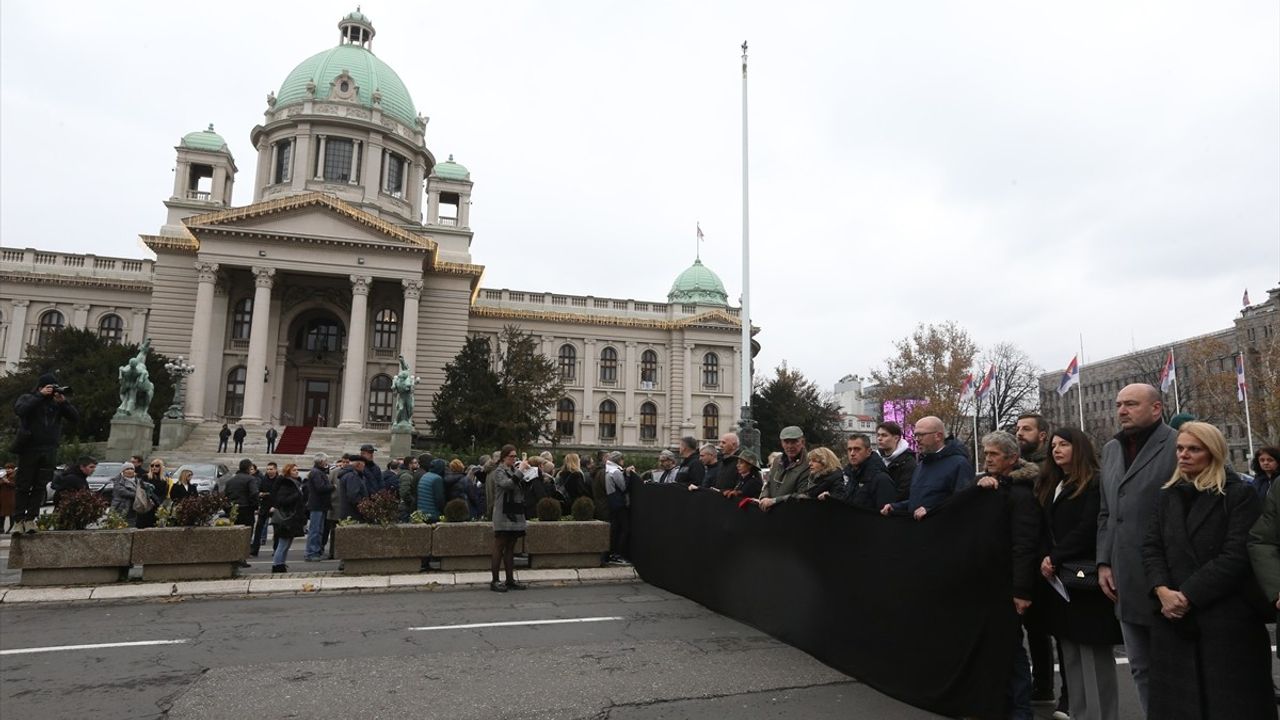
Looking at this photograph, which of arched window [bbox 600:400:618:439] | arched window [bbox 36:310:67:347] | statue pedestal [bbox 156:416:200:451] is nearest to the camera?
statue pedestal [bbox 156:416:200:451]

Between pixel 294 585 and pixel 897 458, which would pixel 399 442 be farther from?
pixel 897 458

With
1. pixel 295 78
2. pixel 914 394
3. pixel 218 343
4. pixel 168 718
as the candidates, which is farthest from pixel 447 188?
pixel 168 718

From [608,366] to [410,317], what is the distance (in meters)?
17.0

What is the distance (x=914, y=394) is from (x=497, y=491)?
45233mm

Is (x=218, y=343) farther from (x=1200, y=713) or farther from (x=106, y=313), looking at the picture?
(x=1200, y=713)

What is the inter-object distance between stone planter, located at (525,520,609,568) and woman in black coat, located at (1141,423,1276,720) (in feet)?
28.5

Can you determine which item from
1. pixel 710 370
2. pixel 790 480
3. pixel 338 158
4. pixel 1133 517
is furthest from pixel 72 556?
pixel 710 370

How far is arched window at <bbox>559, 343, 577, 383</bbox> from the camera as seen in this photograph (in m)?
56.8

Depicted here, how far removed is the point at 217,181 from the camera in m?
52.2

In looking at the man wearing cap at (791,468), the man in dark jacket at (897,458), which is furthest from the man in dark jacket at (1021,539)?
the man wearing cap at (791,468)

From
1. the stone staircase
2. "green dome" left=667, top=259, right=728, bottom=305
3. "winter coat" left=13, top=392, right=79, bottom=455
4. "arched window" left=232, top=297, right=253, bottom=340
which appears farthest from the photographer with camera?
"green dome" left=667, top=259, right=728, bottom=305

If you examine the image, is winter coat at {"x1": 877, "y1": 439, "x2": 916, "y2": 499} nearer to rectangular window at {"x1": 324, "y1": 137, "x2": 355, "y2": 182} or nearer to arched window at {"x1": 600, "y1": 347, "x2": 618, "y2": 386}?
arched window at {"x1": 600, "y1": 347, "x2": 618, "y2": 386}

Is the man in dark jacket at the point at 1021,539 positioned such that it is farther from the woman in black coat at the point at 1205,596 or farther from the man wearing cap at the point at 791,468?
the man wearing cap at the point at 791,468

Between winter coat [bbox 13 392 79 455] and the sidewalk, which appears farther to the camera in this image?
the sidewalk
